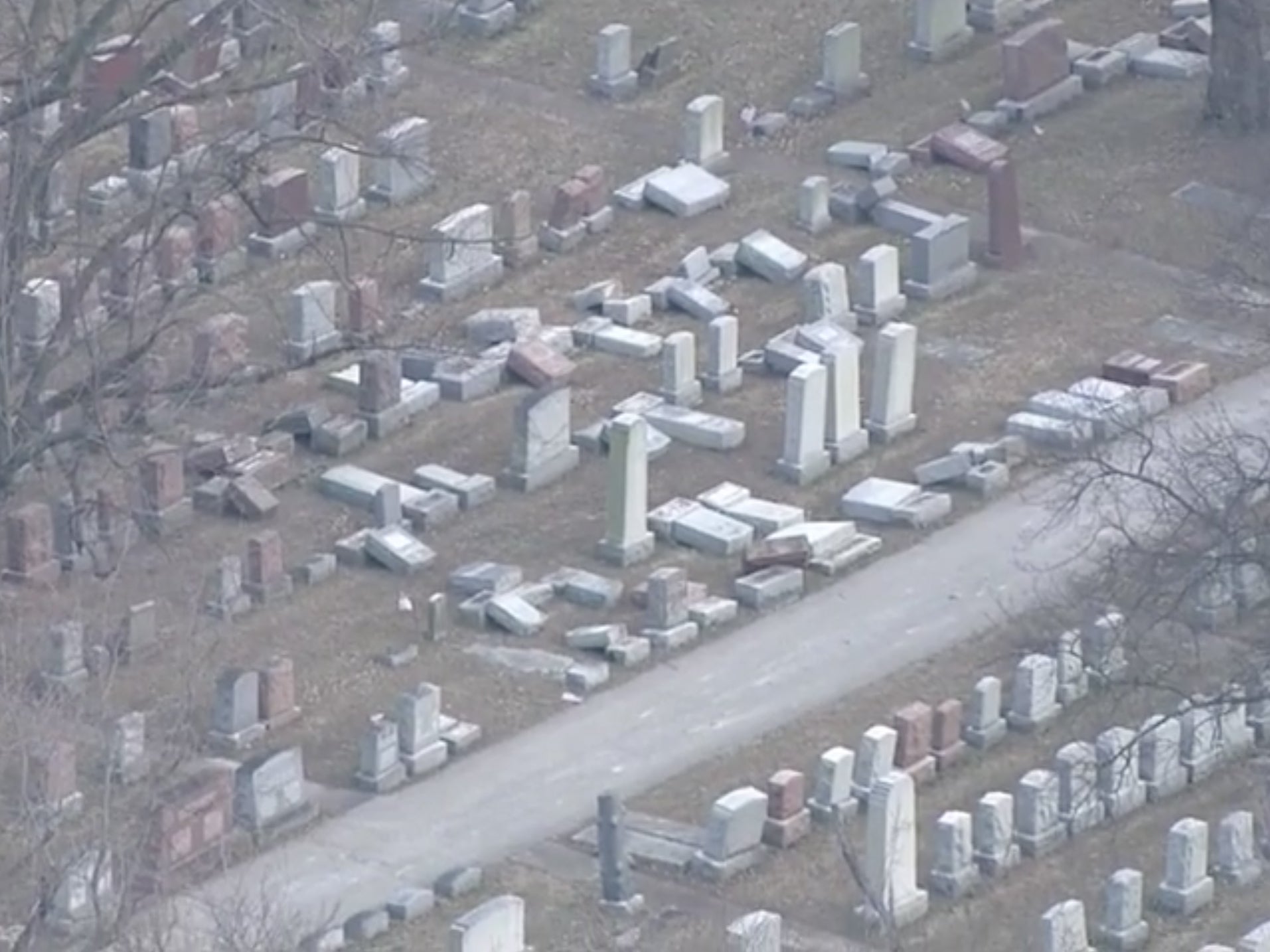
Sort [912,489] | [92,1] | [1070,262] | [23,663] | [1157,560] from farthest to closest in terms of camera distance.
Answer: [92,1], [1070,262], [912,489], [23,663], [1157,560]

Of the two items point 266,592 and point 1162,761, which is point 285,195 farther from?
point 1162,761

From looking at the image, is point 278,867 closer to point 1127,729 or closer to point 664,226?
point 1127,729

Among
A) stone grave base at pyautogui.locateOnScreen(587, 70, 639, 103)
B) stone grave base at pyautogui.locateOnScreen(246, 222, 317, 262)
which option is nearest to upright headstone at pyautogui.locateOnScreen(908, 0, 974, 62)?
stone grave base at pyautogui.locateOnScreen(587, 70, 639, 103)

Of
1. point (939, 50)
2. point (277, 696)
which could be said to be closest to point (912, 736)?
point (277, 696)

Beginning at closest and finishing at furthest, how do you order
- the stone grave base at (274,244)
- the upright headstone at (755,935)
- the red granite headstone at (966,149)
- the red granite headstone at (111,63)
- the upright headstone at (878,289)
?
the upright headstone at (755,935) < the red granite headstone at (111,63) < the upright headstone at (878,289) < the stone grave base at (274,244) < the red granite headstone at (966,149)

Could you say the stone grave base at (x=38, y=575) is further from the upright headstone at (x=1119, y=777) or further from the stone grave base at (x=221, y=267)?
the upright headstone at (x=1119, y=777)

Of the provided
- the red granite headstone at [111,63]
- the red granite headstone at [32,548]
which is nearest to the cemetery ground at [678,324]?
the red granite headstone at [32,548]

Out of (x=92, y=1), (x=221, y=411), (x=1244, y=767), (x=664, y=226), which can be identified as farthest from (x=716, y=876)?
(x=92, y=1)
